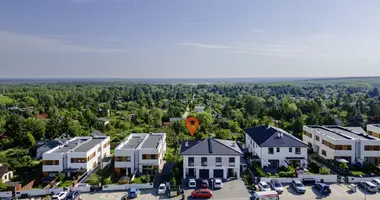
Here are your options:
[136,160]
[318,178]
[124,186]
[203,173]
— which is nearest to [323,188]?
[318,178]

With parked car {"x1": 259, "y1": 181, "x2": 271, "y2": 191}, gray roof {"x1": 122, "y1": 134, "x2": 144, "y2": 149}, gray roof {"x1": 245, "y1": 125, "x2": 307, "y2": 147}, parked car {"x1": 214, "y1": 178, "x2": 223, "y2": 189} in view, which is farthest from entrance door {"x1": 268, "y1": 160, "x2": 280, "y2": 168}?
gray roof {"x1": 122, "y1": 134, "x2": 144, "y2": 149}

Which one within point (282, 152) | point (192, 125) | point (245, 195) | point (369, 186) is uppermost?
point (192, 125)

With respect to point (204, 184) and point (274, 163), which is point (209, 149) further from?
point (274, 163)

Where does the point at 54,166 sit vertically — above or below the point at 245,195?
above

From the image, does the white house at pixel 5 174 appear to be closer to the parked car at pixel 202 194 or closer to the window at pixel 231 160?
the parked car at pixel 202 194

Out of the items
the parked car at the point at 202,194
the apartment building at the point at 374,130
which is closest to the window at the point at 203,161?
the parked car at the point at 202,194

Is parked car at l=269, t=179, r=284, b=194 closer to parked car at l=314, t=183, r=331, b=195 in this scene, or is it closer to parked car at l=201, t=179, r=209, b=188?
parked car at l=314, t=183, r=331, b=195

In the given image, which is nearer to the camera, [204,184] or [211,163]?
[204,184]
